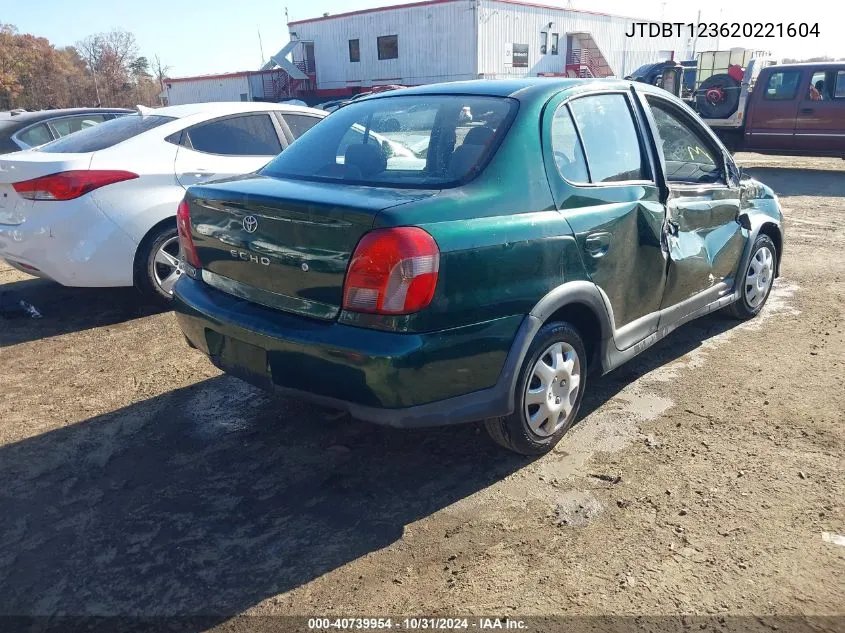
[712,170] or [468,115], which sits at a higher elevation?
[468,115]

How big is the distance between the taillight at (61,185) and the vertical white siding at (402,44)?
30.9m

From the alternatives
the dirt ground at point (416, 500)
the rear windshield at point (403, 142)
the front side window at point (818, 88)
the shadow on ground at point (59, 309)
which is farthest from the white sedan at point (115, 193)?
the front side window at point (818, 88)

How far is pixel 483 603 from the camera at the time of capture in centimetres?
235

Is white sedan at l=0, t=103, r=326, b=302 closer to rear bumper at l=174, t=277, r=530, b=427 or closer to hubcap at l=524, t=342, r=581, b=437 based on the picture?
rear bumper at l=174, t=277, r=530, b=427

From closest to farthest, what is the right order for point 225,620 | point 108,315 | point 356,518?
point 225,620
point 356,518
point 108,315

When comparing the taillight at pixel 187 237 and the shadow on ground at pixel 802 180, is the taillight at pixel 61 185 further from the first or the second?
the shadow on ground at pixel 802 180

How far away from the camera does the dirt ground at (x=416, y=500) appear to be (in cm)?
240

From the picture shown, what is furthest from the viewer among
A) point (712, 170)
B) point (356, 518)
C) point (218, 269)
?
point (712, 170)

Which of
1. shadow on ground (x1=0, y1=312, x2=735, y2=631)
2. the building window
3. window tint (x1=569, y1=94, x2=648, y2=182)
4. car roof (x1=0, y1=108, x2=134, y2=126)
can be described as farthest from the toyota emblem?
the building window

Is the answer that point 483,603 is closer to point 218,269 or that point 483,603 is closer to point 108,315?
point 218,269

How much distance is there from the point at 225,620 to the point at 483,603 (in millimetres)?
884

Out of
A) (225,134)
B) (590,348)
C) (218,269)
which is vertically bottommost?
(590,348)

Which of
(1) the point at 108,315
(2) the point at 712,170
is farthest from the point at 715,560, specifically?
(1) the point at 108,315

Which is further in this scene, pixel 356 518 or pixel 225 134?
pixel 225 134
